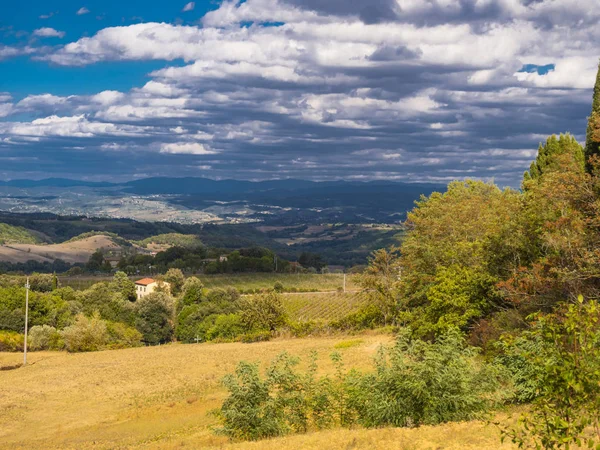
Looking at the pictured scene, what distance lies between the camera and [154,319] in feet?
310

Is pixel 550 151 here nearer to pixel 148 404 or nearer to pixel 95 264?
pixel 148 404

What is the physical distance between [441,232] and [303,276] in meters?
94.5

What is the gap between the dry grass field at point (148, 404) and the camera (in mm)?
18234

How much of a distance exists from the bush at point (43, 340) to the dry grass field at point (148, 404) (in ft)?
19.8

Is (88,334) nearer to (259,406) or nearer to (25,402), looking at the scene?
(25,402)

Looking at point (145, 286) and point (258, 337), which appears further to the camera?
point (145, 286)

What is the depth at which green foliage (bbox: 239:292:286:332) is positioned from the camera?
76.9m

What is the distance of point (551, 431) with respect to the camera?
26.5 ft

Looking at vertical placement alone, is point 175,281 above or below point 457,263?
below

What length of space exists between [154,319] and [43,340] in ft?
63.3

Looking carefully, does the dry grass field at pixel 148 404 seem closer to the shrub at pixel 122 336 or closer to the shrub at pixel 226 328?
the shrub at pixel 122 336

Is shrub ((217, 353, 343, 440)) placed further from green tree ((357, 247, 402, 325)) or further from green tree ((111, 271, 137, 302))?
green tree ((111, 271, 137, 302))

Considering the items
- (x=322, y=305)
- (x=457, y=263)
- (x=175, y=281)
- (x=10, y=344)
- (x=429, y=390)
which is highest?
(x=457, y=263)

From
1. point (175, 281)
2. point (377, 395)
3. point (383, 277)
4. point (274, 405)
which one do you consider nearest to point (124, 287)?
point (175, 281)
